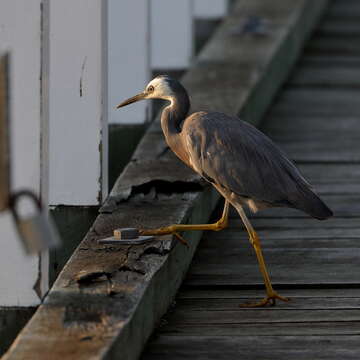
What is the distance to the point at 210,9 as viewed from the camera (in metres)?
12.4

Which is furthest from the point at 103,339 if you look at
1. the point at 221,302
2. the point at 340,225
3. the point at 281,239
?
the point at 340,225

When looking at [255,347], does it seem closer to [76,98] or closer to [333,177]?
[76,98]

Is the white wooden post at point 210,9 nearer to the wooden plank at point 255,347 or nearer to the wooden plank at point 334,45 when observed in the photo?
the wooden plank at point 334,45

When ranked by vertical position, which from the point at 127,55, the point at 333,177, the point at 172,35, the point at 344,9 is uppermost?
the point at 127,55

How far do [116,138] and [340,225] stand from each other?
152 centimetres

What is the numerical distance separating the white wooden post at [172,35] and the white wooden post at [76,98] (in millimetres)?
3915

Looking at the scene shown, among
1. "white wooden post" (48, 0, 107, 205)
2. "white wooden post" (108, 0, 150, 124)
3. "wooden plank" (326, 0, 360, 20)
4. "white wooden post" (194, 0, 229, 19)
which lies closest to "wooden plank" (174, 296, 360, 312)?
"white wooden post" (48, 0, 107, 205)

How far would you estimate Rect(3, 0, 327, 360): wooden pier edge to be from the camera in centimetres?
437

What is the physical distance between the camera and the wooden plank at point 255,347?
4801mm

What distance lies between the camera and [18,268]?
5250 millimetres

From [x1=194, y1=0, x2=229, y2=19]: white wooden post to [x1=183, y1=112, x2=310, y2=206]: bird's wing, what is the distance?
649 cm

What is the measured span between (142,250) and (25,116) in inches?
Answer: 31.9

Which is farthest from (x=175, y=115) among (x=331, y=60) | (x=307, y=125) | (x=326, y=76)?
(x=331, y=60)

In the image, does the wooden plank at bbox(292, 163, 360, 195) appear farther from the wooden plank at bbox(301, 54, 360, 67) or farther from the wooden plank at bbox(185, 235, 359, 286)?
the wooden plank at bbox(301, 54, 360, 67)
